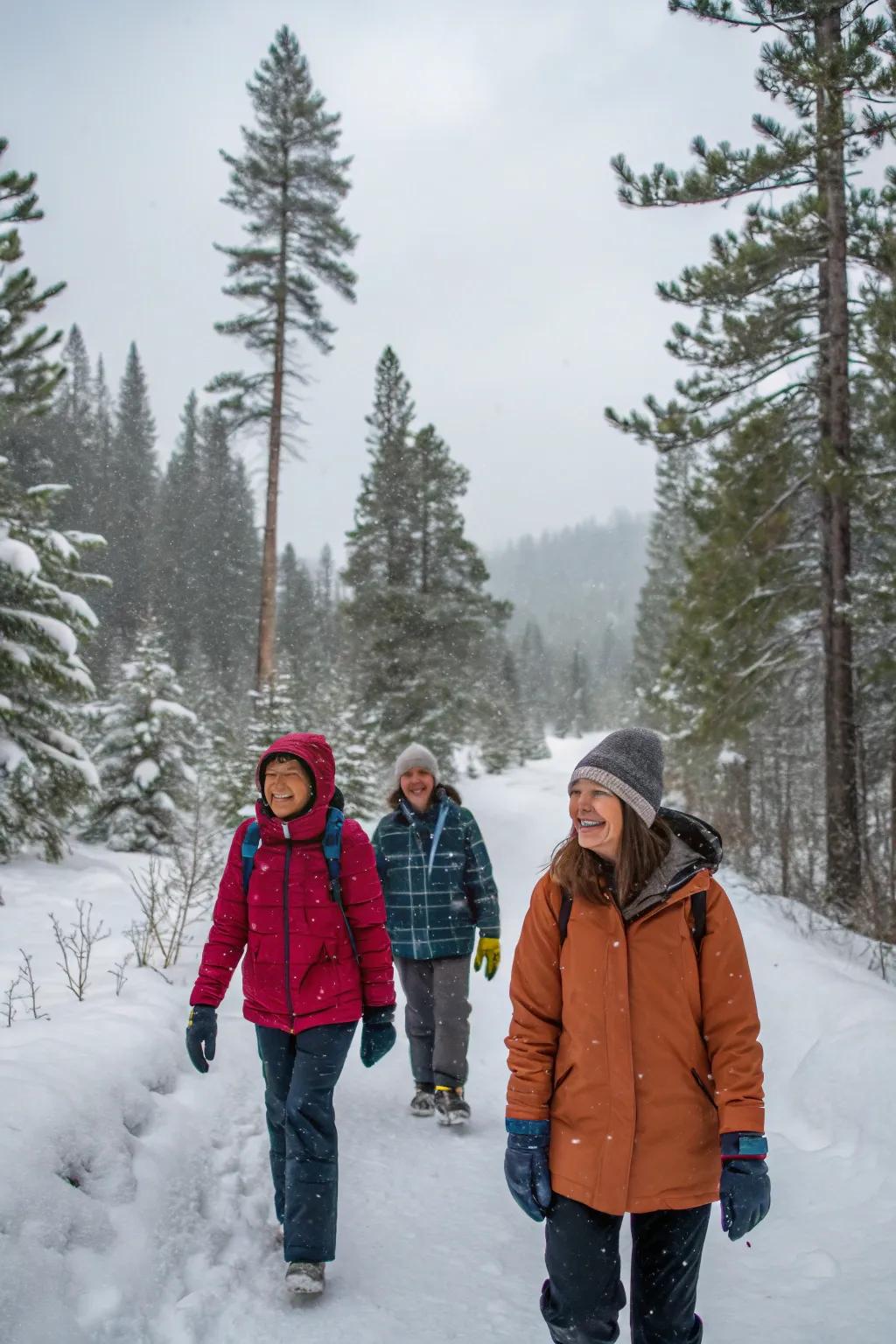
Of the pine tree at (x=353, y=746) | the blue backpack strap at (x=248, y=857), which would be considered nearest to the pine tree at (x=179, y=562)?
the pine tree at (x=353, y=746)

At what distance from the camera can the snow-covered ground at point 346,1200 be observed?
9.70 ft

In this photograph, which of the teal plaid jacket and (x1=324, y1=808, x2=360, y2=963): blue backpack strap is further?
the teal plaid jacket

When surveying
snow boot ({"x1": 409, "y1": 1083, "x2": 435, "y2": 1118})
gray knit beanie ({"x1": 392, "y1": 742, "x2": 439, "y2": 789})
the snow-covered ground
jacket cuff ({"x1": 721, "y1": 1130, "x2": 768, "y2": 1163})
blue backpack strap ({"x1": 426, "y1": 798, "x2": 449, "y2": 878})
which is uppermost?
gray knit beanie ({"x1": 392, "y1": 742, "x2": 439, "y2": 789})

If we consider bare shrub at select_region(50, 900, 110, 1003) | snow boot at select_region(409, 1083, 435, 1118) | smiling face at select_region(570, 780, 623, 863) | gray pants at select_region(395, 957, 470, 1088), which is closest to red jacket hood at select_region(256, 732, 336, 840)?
smiling face at select_region(570, 780, 623, 863)

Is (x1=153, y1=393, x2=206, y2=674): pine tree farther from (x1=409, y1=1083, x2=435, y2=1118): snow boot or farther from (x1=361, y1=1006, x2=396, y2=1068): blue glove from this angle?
(x1=361, y1=1006, x2=396, y2=1068): blue glove

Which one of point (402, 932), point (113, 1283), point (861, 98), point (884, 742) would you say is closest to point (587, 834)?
point (113, 1283)

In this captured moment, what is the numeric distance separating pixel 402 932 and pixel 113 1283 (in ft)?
8.32

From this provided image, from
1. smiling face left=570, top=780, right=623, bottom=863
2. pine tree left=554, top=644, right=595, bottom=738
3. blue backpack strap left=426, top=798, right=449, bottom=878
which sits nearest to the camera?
smiling face left=570, top=780, right=623, bottom=863

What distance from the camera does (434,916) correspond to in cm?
521

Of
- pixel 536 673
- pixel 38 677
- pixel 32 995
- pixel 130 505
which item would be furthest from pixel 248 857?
pixel 536 673

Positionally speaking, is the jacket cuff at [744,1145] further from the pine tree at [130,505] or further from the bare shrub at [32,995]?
the pine tree at [130,505]

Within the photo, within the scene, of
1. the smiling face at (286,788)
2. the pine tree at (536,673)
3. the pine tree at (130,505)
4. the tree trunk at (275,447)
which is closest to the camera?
the smiling face at (286,788)

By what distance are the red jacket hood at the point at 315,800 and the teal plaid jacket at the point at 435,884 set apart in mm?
1809

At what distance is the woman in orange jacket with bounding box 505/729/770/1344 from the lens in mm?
2303
